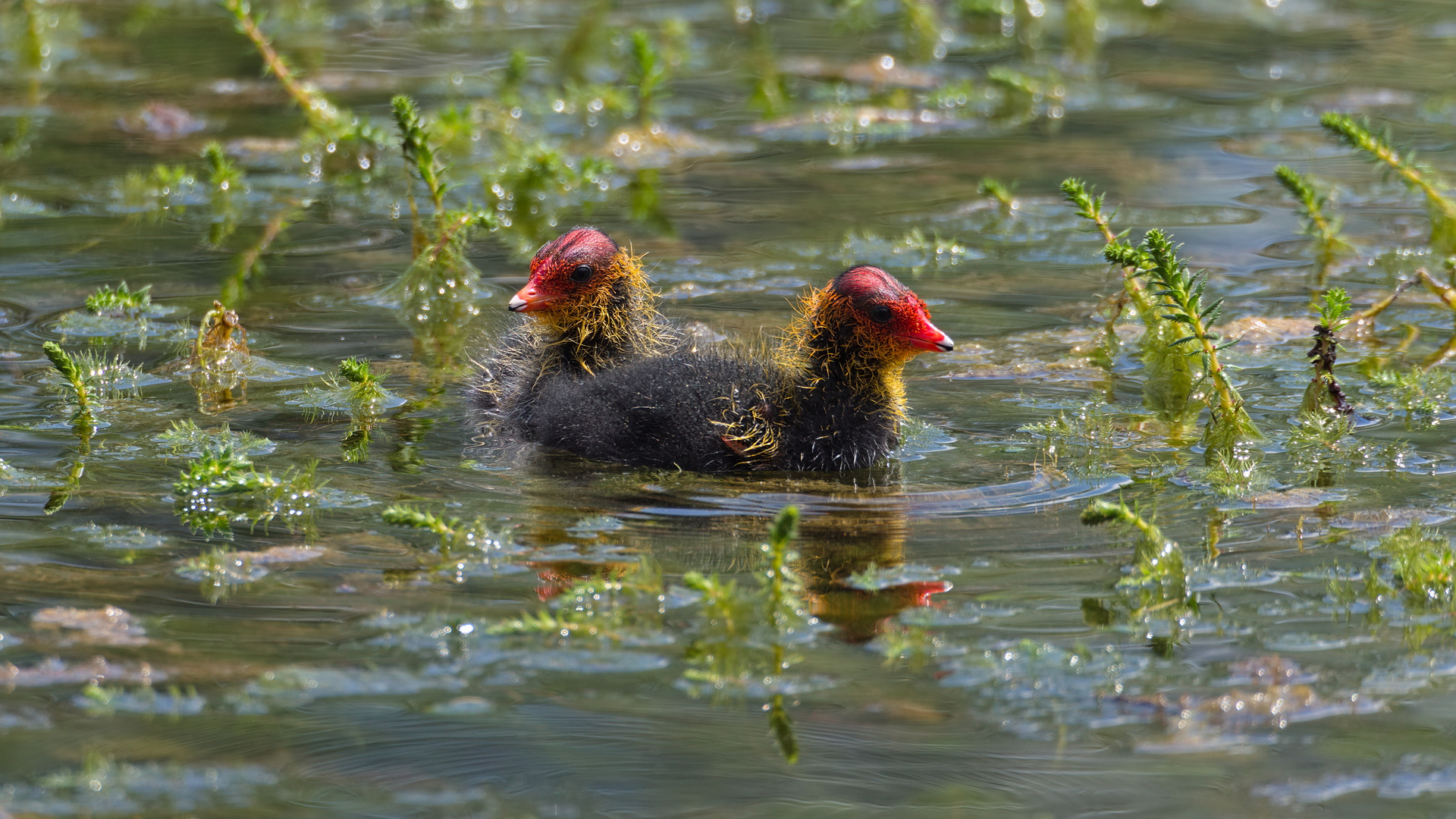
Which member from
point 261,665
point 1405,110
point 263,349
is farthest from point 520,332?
point 1405,110

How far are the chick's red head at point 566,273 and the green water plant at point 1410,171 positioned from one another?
2881 millimetres

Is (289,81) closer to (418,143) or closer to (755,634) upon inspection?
(418,143)

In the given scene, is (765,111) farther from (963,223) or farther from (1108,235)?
(1108,235)

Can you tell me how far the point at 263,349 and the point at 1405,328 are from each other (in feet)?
16.0

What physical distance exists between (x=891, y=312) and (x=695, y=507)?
0.99 meters

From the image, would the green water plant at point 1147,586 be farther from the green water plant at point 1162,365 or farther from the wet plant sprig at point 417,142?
the wet plant sprig at point 417,142

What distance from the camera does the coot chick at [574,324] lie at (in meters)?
6.07

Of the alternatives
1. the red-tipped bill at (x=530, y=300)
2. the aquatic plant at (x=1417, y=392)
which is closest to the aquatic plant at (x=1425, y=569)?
the aquatic plant at (x=1417, y=392)

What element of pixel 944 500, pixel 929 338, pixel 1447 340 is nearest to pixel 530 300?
pixel 929 338

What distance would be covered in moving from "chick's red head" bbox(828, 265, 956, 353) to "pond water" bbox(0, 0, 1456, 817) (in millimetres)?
434

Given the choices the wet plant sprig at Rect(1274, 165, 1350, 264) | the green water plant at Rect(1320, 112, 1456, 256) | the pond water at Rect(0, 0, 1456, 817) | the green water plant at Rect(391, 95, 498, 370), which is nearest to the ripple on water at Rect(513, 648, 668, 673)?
the pond water at Rect(0, 0, 1456, 817)

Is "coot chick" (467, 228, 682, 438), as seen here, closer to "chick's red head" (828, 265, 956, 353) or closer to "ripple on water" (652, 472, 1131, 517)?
"chick's red head" (828, 265, 956, 353)

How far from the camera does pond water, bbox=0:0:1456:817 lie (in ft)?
12.2

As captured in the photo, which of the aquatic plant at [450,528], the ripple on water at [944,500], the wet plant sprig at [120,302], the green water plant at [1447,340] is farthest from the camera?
the green water plant at [1447,340]
